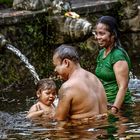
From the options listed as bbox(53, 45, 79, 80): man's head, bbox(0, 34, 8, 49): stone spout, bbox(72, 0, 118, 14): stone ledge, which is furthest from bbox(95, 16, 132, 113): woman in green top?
bbox(72, 0, 118, 14): stone ledge

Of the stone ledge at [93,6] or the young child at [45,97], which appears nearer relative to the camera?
the young child at [45,97]

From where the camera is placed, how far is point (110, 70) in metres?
7.46

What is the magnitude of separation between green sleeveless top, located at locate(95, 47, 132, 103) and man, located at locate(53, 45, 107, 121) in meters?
1.01

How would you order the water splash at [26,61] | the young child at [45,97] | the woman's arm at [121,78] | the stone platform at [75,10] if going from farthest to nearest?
the stone platform at [75,10]
the water splash at [26,61]
the young child at [45,97]
the woman's arm at [121,78]

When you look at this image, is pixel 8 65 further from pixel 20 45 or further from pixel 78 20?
pixel 78 20

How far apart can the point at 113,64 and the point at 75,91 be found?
1.35 metres

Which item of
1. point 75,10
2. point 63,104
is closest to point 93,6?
point 75,10

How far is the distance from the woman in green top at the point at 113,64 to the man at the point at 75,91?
2.73 feet

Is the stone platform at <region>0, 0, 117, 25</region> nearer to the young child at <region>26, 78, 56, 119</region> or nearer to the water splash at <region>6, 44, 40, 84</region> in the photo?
the water splash at <region>6, 44, 40, 84</region>

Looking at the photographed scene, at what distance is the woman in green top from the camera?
23.9ft

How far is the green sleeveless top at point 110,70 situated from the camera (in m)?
7.38

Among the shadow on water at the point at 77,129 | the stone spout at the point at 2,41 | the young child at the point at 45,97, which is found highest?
the stone spout at the point at 2,41

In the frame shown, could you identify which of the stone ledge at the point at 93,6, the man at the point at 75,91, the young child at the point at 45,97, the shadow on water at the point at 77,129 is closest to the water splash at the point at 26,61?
the stone ledge at the point at 93,6

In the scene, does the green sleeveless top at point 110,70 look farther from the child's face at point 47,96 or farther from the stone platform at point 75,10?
the stone platform at point 75,10
